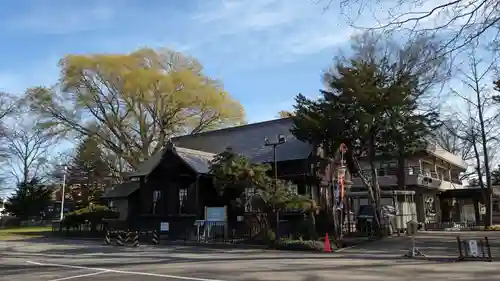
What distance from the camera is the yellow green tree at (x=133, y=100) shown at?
46094mm

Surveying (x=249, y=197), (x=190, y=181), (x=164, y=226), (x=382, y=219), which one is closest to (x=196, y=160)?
(x=190, y=181)

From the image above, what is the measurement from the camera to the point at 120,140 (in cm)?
4866

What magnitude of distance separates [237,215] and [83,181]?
3572 centimetres

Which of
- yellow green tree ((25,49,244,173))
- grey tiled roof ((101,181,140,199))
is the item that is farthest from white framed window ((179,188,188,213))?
yellow green tree ((25,49,244,173))

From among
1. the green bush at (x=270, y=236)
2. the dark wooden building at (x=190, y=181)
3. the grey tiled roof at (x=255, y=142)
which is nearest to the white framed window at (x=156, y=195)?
the dark wooden building at (x=190, y=181)

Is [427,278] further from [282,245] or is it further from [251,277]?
[282,245]

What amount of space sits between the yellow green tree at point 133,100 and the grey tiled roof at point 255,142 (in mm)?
5188

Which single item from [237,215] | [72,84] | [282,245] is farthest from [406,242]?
[72,84]

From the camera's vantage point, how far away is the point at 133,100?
4675cm

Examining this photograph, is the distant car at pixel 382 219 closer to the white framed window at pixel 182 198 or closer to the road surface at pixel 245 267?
the road surface at pixel 245 267

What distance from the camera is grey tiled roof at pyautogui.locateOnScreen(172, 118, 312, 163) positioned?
32.0m

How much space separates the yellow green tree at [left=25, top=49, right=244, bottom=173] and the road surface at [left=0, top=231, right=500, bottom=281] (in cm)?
2853

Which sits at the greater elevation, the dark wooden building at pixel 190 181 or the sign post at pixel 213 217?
the dark wooden building at pixel 190 181

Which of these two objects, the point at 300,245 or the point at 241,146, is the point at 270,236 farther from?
the point at 241,146
